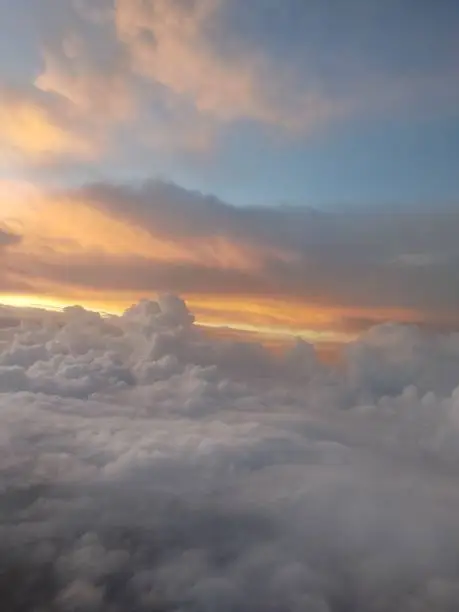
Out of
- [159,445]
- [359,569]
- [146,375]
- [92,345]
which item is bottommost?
[359,569]

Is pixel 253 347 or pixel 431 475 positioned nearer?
pixel 253 347

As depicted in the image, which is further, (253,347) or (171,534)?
(171,534)

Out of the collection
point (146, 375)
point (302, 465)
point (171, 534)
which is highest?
point (146, 375)

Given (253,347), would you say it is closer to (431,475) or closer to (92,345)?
(92,345)

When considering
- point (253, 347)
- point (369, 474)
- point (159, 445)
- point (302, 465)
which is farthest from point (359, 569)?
point (253, 347)

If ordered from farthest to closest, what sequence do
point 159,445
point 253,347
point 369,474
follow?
1. point 369,474
2. point 159,445
3. point 253,347

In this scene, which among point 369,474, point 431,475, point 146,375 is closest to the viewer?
point 431,475

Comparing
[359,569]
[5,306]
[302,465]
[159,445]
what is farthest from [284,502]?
[5,306]

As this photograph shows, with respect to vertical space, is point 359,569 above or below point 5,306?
below

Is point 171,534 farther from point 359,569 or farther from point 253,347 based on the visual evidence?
point 253,347
